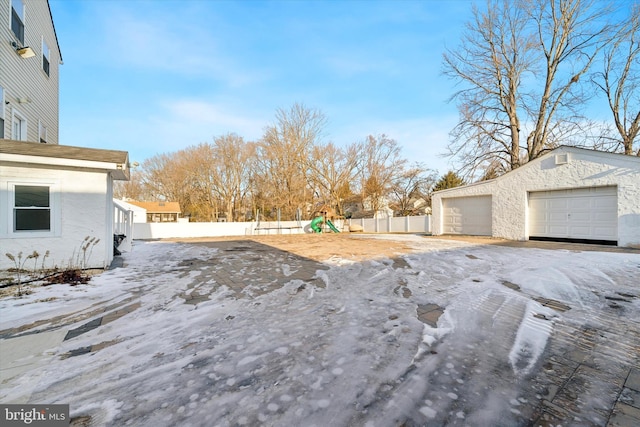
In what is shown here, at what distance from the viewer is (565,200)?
1068 centimetres

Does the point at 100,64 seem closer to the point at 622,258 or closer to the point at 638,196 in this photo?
the point at 622,258

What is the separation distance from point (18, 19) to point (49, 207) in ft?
21.9

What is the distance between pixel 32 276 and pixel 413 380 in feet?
23.0

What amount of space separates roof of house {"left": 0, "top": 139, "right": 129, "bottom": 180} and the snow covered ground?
2.56 meters

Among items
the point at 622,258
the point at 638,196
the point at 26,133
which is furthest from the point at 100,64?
the point at 638,196

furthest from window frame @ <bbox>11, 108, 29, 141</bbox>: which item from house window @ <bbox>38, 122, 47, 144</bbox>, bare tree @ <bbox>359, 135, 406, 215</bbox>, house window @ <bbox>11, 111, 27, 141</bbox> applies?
bare tree @ <bbox>359, 135, 406, 215</bbox>

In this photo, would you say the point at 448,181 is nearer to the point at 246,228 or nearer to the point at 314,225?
the point at 314,225

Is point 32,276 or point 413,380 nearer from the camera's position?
point 413,380

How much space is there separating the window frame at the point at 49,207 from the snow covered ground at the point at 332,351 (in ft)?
5.33

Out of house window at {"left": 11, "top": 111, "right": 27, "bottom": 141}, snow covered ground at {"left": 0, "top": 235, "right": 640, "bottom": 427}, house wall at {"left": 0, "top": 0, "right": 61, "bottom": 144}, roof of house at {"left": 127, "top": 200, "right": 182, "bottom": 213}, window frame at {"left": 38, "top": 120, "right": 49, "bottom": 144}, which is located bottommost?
snow covered ground at {"left": 0, "top": 235, "right": 640, "bottom": 427}

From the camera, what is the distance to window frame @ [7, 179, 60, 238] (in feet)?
17.4

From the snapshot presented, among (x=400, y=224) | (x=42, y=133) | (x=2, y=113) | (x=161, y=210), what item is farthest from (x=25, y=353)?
(x=161, y=210)

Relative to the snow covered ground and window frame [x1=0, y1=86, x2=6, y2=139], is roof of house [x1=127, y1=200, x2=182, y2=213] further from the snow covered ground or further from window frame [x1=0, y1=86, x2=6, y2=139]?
the snow covered ground

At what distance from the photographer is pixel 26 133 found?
8.41 m
